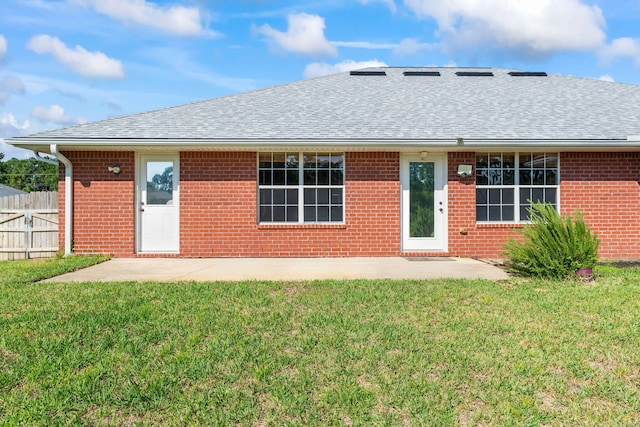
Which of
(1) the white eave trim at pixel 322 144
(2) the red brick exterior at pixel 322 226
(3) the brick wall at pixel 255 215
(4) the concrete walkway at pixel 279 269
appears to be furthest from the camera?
(3) the brick wall at pixel 255 215

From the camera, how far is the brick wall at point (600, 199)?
35.2 feet

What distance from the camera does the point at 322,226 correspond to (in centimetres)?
1061

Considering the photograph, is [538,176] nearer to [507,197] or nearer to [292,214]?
[507,197]

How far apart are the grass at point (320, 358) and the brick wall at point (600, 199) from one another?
14.9 feet

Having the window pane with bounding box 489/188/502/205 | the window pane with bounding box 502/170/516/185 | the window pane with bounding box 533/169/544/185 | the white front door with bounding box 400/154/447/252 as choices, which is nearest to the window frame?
the white front door with bounding box 400/154/447/252

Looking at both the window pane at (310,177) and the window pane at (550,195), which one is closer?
the window pane at (310,177)

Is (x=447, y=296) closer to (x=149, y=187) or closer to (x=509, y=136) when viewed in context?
(x=509, y=136)

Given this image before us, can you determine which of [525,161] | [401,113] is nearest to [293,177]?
[401,113]

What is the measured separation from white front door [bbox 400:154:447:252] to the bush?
3.40 meters

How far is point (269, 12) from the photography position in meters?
14.6

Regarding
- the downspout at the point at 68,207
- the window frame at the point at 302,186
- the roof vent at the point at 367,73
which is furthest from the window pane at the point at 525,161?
the downspout at the point at 68,207

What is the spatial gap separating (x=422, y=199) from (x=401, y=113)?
2444 mm

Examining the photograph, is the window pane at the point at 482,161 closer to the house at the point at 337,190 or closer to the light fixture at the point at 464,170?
the house at the point at 337,190

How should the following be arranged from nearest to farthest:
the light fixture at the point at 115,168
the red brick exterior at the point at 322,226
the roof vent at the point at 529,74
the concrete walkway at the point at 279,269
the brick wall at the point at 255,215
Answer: the concrete walkway at the point at 279,269
the light fixture at the point at 115,168
the red brick exterior at the point at 322,226
the brick wall at the point at 255,215
the roof vent at the point at 529,74
